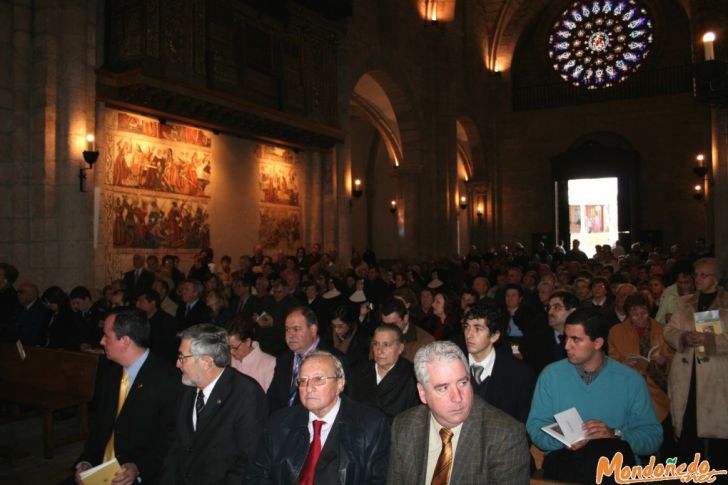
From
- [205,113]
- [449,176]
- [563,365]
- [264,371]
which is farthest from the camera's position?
[449,176]

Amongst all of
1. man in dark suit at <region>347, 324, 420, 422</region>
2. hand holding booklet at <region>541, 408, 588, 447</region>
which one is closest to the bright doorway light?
man in dark suit at <region>347, 324, 420, 422</region>

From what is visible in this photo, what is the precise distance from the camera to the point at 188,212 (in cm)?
1358

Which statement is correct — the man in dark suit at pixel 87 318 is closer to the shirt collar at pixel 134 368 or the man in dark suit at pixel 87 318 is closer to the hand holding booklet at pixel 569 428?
the shirt collar at pixel 134 368

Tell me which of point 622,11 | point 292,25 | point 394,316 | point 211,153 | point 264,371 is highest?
point 622,11

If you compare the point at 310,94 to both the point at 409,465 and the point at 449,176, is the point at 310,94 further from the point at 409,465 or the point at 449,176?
the point at 409,465

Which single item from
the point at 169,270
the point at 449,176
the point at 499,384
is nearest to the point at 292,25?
the point at 169,270

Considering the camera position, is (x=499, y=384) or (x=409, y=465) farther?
(x=499, y=384)

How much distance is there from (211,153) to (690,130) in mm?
20983

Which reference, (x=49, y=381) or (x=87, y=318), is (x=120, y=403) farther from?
(x=87, y=318)

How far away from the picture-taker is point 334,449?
3055 mm

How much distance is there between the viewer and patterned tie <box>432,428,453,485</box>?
265 centimetres

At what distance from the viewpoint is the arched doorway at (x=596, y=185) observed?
86.2 ft

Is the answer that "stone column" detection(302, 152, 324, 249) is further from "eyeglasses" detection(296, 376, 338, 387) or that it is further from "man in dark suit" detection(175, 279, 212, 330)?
"eyeglasses" detection(296, 376, 338, 387)

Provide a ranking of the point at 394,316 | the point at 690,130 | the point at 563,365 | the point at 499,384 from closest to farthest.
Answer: the point at 563,365 → the point at 499,384 → the point at 394,316 → the point at 690,130
